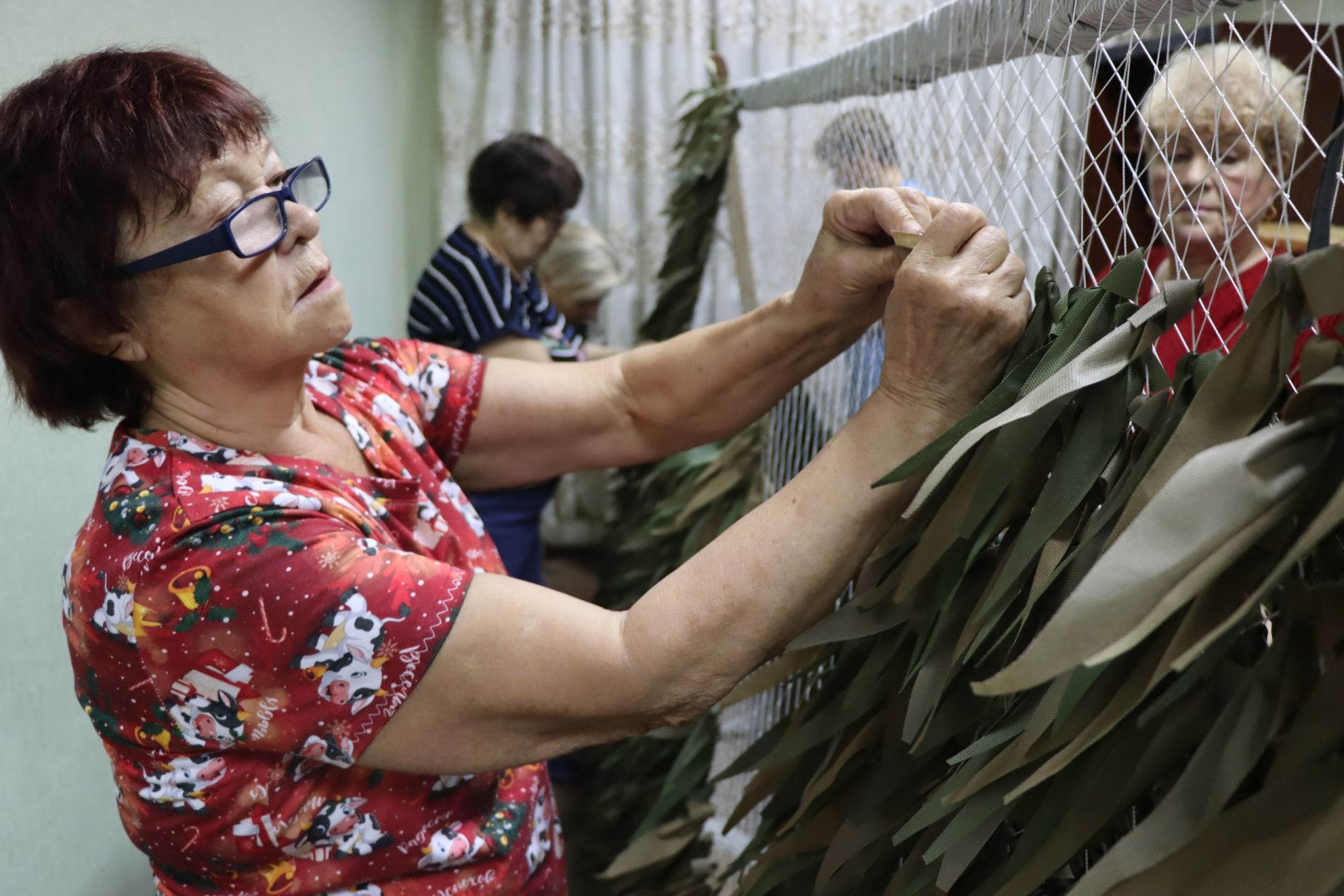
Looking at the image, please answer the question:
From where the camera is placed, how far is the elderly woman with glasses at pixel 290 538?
2.35 ft

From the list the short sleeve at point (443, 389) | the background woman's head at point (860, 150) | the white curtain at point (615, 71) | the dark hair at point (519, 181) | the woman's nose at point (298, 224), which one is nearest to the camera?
the woman's nose at point (298, 224)

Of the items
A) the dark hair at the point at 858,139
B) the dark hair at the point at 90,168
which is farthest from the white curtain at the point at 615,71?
the dark hair at the point at 90,168

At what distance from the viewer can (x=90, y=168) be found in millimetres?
759

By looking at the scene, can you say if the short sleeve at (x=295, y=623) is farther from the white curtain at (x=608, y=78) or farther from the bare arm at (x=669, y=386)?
the white curtain at (x=608, y=78)

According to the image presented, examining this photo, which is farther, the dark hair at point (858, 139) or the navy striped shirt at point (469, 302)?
the navy striped shirt at point (469, 302)

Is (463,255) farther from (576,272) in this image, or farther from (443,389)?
(443,389)

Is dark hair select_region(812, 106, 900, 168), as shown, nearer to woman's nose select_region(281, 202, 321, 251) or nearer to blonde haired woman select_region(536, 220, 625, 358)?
woman's nose select_region(281, 202, 321, 251)

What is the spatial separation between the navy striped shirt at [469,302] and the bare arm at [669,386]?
0.90 meters

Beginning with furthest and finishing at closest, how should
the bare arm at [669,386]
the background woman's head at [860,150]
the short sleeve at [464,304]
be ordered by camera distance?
the short sleeve at [464,304] → the background woman's head at [860,150] → the bare arm at [669,386]

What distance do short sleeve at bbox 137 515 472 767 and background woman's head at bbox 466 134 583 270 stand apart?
1546 millimetres

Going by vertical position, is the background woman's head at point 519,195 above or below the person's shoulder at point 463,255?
above

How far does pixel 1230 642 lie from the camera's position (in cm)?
51

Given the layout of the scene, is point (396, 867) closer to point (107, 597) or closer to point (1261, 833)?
point (107, 597)

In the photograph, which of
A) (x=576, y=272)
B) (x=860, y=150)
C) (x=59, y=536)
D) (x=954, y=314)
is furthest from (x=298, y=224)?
(x=576, y=272)
